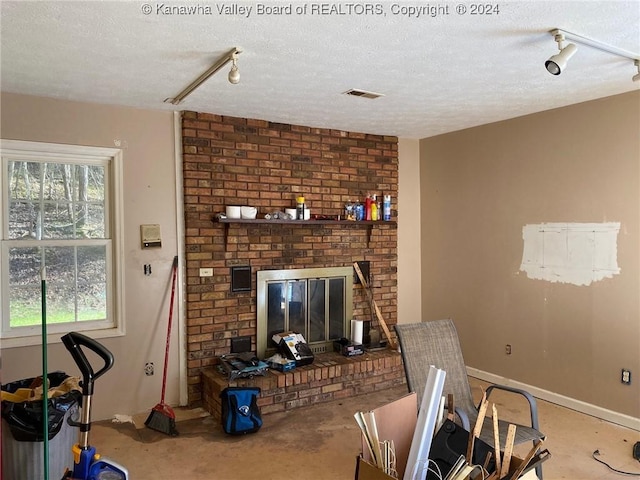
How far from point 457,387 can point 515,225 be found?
1.93 meters

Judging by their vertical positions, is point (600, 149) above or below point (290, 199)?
above

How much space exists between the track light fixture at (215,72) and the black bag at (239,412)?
2075 millimetres

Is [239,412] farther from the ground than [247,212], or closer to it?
closer to it

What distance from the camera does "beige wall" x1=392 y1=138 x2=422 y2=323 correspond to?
5090 mm

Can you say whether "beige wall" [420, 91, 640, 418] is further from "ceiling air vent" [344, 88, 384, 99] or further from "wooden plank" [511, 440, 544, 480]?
"wooden plank" [511, 440, 544, 480]

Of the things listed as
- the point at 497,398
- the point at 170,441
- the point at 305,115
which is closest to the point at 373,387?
the point at 497,398

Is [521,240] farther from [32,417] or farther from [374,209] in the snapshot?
[32,417]

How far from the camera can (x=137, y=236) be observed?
3.74m

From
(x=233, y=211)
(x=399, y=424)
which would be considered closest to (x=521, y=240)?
(x=233, y=211)

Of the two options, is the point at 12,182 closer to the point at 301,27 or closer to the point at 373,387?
the point at 301,27

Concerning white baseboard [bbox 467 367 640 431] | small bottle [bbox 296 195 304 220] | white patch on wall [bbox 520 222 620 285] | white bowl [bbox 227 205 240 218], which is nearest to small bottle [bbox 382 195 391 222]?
small bottle [bbox 296 195 304 220]

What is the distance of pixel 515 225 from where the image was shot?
419 cm

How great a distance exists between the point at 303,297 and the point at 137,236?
5.10 ft

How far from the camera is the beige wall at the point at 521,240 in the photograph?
3.45 metres
